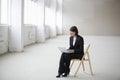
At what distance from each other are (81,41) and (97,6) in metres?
24.4

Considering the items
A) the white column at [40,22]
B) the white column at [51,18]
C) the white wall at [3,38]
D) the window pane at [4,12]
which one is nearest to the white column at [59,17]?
the white column at [51,18]

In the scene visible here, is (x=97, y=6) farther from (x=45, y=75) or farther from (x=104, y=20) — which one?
(x=45, y=75)

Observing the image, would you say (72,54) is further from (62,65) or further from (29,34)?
(29,34)

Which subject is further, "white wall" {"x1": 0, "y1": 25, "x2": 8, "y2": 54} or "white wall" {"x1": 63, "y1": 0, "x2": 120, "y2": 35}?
"white wall" {"x1": 63, "y1": 0, "x2": 120, "y2": 35}

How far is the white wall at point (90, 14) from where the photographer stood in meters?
29.6

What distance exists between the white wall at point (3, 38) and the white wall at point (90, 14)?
19.5 meters

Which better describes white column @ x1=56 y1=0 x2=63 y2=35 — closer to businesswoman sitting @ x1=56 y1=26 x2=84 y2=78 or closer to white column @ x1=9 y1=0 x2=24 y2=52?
white column @ x1=9 y1=0 x2=24 y2=52

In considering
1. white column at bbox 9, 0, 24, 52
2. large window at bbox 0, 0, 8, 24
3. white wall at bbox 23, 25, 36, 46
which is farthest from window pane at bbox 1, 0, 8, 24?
white wall at bbox 23, 25, 36, 46

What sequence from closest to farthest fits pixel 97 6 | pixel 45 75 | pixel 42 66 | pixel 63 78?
pixel 63 78, pixel 45 75, pixel 42 66, pixel 97 6

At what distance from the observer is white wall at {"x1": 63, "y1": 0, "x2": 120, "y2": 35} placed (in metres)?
29.6

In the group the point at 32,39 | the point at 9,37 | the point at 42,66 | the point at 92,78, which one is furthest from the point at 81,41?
the point at 32,39

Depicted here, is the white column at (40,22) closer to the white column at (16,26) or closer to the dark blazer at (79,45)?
the white column at (16,26)

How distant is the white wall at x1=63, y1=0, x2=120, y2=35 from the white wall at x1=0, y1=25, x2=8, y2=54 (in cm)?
1950

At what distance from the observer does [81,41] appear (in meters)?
5.77
